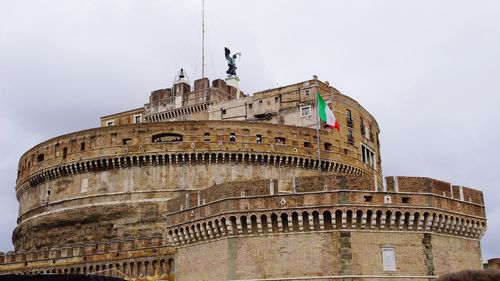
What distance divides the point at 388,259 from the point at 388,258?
0.03 meters

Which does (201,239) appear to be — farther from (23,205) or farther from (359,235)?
(23,205)

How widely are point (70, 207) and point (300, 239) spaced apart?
101 ft

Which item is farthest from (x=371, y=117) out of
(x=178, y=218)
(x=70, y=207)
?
(x=178, y=218)

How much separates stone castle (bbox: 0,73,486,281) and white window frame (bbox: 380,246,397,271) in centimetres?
3

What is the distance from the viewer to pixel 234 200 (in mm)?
22938

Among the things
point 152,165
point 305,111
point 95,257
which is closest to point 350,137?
point 305,111

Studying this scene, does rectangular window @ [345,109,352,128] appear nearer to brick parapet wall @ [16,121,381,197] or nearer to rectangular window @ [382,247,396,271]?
brick parapet wall @ [16,121,381,197]

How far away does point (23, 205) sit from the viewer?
5534 centimetres

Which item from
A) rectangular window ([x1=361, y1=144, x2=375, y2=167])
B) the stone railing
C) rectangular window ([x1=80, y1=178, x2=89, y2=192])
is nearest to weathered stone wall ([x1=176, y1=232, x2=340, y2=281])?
the stone railing

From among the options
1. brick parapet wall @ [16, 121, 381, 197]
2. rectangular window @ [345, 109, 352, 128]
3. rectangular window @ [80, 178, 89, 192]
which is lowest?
rectangular window @ [80, 178, 89, 192]

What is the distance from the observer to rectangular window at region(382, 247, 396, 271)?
22531 mm

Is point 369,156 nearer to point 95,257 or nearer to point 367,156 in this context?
point 367,156

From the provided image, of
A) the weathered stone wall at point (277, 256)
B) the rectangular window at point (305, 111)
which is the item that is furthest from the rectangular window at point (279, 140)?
the weathered stone wall at point (277, 256)

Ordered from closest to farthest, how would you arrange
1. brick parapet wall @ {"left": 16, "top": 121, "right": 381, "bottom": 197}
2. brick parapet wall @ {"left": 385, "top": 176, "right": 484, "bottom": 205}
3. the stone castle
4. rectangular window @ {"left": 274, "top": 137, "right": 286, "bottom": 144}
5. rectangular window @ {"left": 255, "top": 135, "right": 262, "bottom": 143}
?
the stone castle → brick parapet wall @ {"left": 385, "top": 176, "right": 484, "bottom": 205} → brick parapet wall @ {"left": 16, "top": 121, "right": 381, "bottom": 197} → rectangular window @ {"left": 255, "top": 135, "right": 262, "bottom": 143} → rectangular window @ {"left": 274, "top": 137, "right": 286, "bottom": 144}
